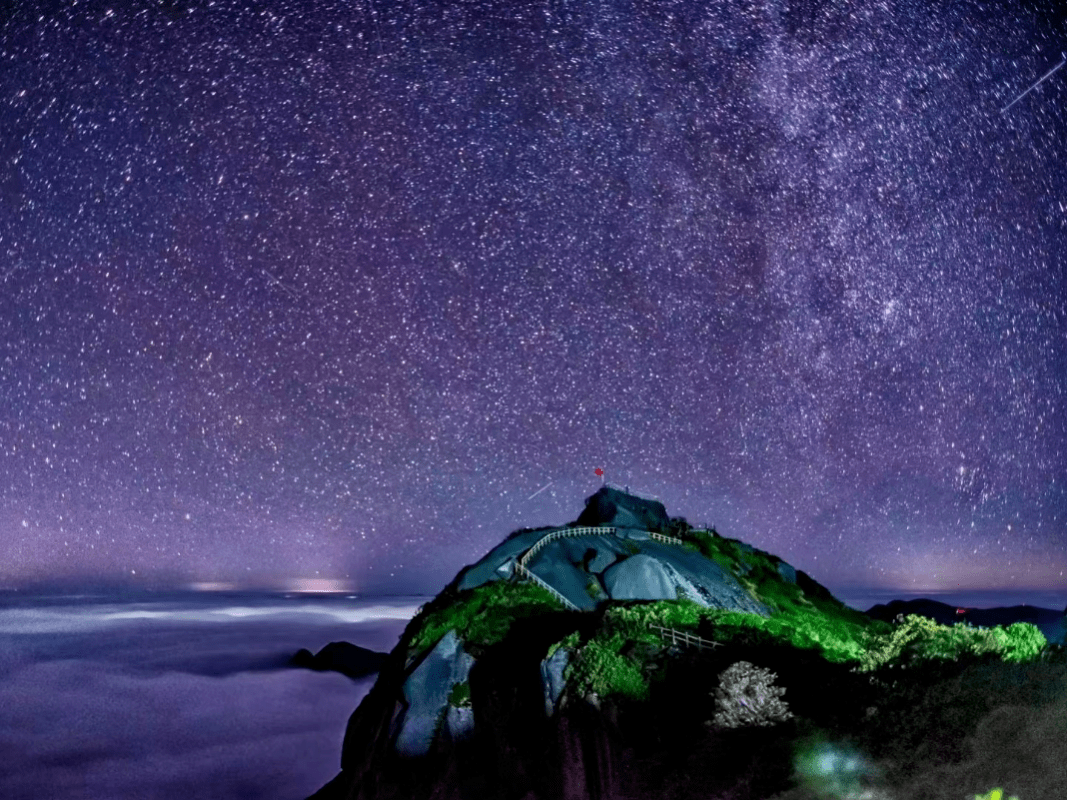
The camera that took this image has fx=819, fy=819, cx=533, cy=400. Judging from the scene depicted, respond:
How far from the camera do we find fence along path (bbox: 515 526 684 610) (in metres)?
34.7

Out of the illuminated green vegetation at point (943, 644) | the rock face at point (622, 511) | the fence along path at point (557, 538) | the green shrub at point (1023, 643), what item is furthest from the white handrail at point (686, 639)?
the rock face at point (622, 511)

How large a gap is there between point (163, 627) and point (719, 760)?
13349 cm

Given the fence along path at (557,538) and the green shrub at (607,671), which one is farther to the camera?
the fence along path at (557,538)

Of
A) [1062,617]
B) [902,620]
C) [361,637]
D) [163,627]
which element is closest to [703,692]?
[902,620]

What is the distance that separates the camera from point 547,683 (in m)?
24.3

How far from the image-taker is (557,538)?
135 ft

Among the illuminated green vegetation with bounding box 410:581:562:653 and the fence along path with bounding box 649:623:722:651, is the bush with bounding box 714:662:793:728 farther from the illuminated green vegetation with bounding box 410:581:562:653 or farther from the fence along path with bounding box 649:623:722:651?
the illuminated green vegetation with bounding box 410:581:562:653

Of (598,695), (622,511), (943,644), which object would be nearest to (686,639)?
(598,695)

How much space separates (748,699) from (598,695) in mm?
4322

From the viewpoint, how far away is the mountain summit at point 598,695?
64.8ft

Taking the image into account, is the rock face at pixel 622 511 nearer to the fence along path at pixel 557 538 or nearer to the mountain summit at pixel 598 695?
the fence along path at pixel 557 538

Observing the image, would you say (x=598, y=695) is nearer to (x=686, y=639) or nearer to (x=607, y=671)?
(x=607, y=671)

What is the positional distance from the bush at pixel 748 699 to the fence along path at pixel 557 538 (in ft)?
41.4

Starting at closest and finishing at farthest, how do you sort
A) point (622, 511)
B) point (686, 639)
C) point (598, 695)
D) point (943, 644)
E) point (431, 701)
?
point (943, 644)
point (598, 695)
point (686, 639)
point (431, 701)
point (622, 511)
